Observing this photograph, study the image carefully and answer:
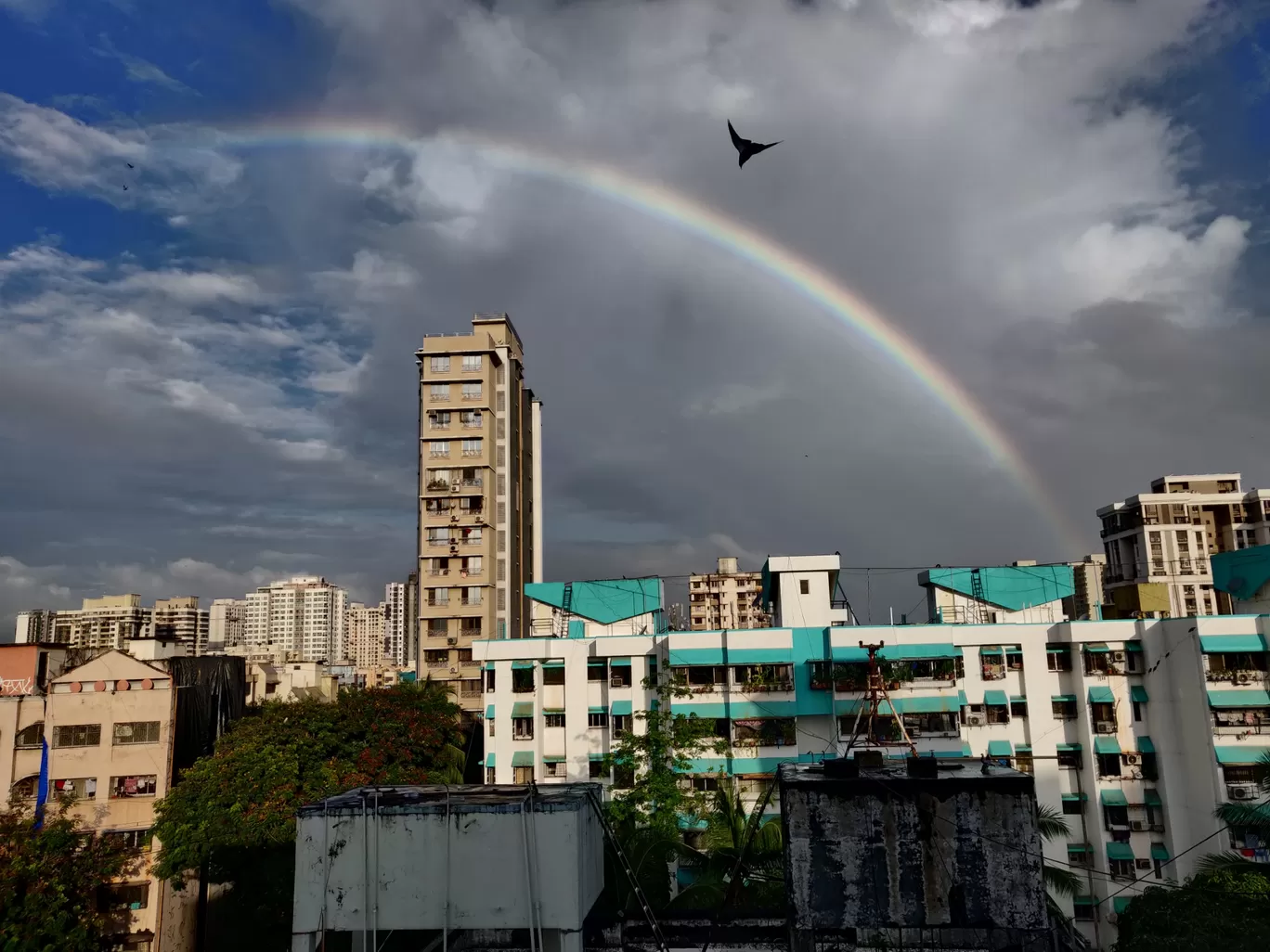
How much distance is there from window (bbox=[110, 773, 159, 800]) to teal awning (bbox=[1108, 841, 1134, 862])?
37547mm

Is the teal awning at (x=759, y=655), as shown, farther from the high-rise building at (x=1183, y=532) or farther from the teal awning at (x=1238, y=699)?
the high-rise building at (x=1183, y=532)

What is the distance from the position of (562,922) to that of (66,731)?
32.4 metres

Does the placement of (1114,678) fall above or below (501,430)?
below

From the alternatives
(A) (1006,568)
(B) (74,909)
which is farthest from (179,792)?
(A) (1006,568)

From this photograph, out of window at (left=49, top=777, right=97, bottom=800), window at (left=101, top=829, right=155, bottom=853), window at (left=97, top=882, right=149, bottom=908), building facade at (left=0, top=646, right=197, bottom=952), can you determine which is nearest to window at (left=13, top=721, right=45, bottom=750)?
building facade at (left=0, top=646, right=197, bottom=952)

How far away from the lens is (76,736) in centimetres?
3438

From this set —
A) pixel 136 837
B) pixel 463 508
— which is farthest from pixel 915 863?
pixel 463 508

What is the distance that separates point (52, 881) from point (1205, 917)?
99.5 ft

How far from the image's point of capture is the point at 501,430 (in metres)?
58.1

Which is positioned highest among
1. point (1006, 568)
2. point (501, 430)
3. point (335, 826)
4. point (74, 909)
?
point (501, 430)

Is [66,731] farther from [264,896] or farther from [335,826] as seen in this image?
[335,826]

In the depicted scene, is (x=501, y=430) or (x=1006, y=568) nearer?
(x=1006, y=568)

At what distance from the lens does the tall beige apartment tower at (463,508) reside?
176 ft

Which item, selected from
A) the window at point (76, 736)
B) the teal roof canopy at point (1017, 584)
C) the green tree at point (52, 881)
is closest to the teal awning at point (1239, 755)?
the teal roof canopy at point (1017, 584)
